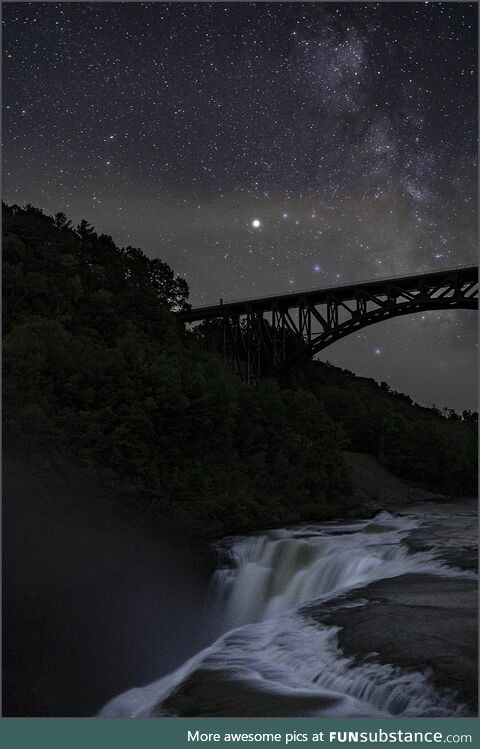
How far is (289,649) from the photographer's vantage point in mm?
11883

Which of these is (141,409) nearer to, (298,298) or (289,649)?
(289,649)

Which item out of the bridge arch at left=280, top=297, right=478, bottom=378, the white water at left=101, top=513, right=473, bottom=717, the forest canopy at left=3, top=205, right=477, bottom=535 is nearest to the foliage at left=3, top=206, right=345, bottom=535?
the forest canopy at left=3, top=205, right=477, bottom=535

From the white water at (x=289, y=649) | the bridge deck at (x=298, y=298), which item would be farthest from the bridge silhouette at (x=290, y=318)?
the white water at (x=289, y=649)

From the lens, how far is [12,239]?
3123cm

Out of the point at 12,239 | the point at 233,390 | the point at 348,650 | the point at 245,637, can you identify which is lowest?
the point at 245,637

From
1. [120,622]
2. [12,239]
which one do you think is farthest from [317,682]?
[12,239]

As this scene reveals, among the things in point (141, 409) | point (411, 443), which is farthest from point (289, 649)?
point (411, 443)

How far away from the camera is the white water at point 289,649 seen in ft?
30.4

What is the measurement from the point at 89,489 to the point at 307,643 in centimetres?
1093

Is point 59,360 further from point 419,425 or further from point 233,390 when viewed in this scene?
point 419,425

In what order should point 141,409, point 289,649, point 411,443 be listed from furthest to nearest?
point 411,443 < point 141,409 < point 289,649

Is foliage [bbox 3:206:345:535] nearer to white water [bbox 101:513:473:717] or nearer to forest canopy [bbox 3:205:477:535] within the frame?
forest canopy [bbox 3:205:477:535]

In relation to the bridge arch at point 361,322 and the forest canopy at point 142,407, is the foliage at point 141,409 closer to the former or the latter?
the forest canopy at point 142,407

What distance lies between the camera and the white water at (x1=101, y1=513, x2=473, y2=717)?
9.26 m
